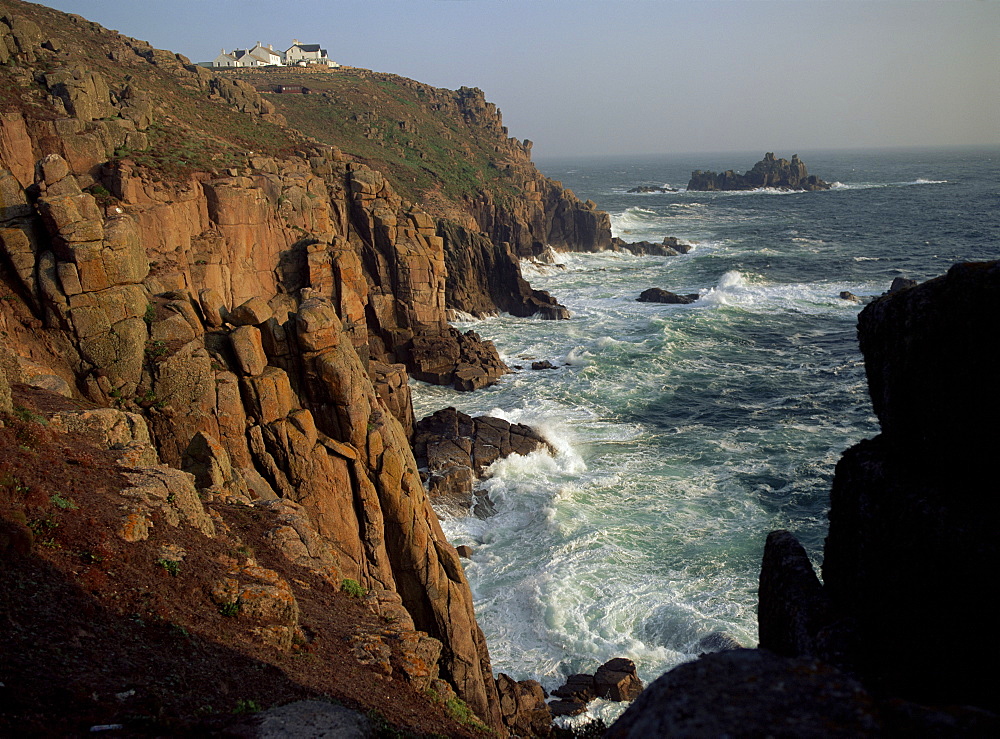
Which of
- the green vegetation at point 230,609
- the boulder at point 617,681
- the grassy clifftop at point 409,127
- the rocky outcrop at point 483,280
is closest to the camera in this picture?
the green vegetation at point 230,609

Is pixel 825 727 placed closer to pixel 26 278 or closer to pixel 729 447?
pixel 26 278

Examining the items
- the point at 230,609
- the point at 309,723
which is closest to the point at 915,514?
the point at 309,723

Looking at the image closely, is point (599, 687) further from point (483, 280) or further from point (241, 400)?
point (483, 280)

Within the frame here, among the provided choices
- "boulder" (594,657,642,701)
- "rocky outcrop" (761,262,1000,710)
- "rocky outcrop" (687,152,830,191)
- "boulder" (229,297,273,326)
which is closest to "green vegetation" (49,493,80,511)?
"boulder" (229,297,273,326)

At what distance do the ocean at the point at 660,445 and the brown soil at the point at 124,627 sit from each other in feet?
30.3

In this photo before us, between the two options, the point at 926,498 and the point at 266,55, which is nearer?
the point at 926,498

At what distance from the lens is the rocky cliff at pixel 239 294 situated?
1566cm

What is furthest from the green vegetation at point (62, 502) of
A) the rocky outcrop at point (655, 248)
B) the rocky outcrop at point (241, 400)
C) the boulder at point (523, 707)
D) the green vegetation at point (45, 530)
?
the rocky outcrop at point (655, 248)

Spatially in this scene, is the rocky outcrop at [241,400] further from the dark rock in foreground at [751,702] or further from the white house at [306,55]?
the white house at [306,55]

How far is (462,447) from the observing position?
102 ft

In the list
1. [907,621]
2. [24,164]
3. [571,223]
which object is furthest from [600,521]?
[571,223]

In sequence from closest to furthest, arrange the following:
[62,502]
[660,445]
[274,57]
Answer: [62,502] → [660,445] → [274,57]

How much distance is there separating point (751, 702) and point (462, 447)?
88.3 ft

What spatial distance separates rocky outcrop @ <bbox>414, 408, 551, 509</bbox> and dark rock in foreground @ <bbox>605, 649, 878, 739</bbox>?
23.7m
